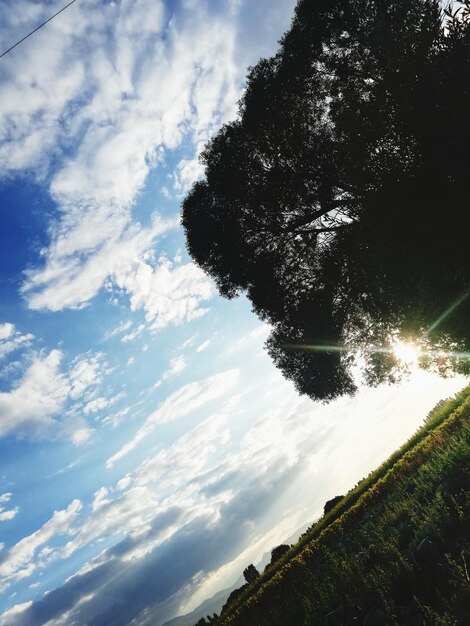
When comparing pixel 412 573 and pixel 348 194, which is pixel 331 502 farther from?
pixel 412 573

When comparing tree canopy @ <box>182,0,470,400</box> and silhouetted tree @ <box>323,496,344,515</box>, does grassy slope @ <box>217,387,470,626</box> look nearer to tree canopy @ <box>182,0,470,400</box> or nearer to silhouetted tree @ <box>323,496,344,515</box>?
tree canopy @ <box>182,0,470,400</box>

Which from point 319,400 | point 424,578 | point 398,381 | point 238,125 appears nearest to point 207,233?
point 238,125

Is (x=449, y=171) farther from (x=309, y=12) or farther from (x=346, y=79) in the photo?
(x=309, y=12)

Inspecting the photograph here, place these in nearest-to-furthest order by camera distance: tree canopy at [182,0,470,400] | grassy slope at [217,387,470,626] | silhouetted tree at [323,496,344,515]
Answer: grassy slope at [217,387,470,626], tree canopy at [182,0,470,400], silhouetted tree at [323,496,344,515]

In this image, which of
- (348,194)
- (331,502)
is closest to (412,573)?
(348,194)

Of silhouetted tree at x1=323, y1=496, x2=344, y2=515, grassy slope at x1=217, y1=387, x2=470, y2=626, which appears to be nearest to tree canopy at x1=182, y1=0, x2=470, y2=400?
grassy slope at x1=217, y1=387, x2=470, y2=626

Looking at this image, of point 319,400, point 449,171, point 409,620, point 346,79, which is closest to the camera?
point 409,620

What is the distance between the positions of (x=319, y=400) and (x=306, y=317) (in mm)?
4350

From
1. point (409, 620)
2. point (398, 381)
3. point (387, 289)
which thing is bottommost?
point (409, 620)

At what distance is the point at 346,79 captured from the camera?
1436 cm

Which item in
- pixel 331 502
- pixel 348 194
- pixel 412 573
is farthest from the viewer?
pixel 331 502

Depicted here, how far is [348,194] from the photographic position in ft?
44.8

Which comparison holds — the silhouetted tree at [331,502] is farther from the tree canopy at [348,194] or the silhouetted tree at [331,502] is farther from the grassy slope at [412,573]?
the grassy slope at [412,573]

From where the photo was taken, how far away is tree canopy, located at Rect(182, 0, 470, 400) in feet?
30.1
